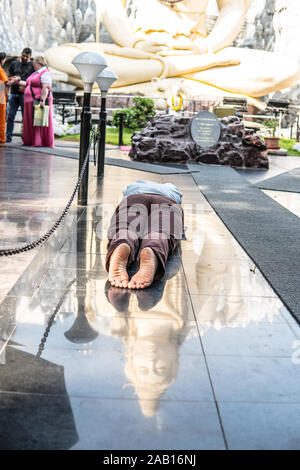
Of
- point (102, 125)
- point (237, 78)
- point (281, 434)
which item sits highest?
point (237, 78)

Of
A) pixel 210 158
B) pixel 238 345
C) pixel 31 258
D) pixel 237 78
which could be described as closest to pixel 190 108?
pixel 237 78

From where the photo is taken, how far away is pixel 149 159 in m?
10.4

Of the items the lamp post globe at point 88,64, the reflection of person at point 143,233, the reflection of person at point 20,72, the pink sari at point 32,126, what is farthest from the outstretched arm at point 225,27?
the reflection of person at point 143,233

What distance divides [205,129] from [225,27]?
9908mm

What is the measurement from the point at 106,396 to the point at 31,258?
181 cm

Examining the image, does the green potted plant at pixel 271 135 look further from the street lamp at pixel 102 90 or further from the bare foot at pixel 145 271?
the bare foot at pixel 145 271

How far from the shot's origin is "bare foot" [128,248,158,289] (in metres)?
3.19

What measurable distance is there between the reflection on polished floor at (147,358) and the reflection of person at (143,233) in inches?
3.5

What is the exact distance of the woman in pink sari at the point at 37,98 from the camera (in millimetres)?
10188

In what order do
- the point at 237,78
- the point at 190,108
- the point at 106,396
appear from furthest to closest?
the point at 237,78 < the point at 190,108 < the point at 106,396

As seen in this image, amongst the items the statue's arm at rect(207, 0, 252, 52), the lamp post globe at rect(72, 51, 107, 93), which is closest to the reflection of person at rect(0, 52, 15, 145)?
the lamp post globe at rect(72, 51, 107, 93)

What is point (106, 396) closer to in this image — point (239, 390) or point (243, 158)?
point (239, 390)

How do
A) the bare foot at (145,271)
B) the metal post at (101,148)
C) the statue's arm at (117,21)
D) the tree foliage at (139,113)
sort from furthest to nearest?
the statue's arm at (117,21)
the tree foliage at (139,113)
the metal post at (101,148)
the bare foot at (145,271)

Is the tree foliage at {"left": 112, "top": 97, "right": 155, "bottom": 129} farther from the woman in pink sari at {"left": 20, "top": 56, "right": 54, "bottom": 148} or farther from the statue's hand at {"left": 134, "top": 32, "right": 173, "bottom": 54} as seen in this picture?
the statue's hand at {"left": 134, "top": 32, "right": 173, "bottom": 54}
